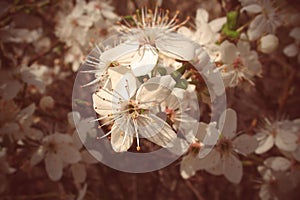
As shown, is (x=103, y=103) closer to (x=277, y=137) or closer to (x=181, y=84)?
(x=181, y=84)

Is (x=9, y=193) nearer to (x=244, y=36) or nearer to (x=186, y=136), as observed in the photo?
(x=186, y=136)

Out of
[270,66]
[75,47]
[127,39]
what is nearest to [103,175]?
[75,47]

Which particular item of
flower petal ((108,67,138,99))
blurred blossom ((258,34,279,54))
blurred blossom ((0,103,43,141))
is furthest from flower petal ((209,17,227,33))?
blurred blossom ((0,103,43,141))

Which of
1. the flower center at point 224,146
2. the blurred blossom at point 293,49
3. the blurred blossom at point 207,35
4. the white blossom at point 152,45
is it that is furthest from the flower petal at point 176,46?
the blurred blossom at point 293,49

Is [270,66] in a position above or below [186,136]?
below

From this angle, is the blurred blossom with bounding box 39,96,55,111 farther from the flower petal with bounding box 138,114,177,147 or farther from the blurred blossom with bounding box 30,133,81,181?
the flower petal with bounding box 138,114,177,147

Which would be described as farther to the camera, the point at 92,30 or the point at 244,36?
the point at 92,30

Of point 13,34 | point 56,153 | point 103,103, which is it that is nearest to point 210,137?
point 103,103
